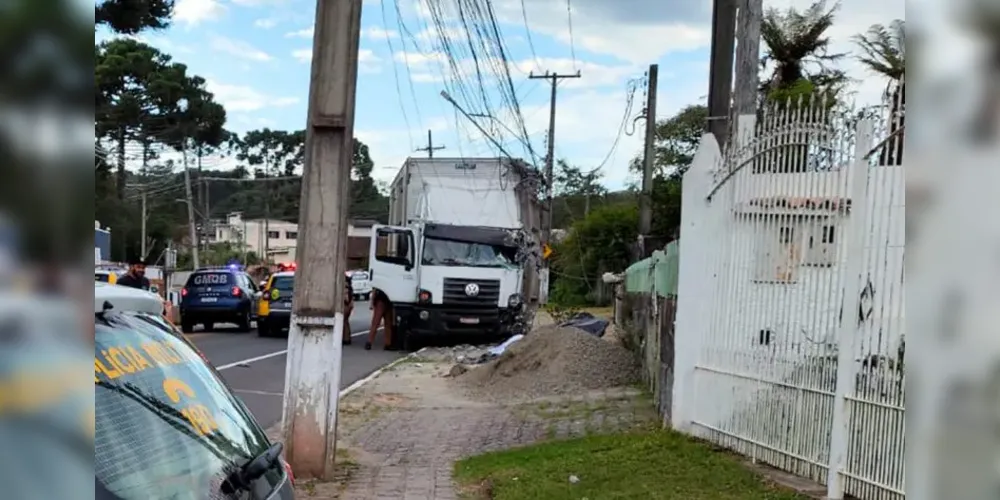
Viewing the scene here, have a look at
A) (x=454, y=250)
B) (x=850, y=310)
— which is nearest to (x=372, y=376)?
(x=454, y=250)

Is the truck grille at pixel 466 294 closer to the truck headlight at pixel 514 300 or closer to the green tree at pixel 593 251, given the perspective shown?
the truck headlight at pixel 514 300

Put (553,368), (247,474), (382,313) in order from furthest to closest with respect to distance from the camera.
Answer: (382,313), (553,368), (247,474)

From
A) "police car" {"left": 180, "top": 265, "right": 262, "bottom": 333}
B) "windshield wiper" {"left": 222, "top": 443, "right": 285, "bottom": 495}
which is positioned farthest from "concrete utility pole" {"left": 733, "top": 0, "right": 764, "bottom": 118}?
"police car" {"left": 180, "top": 265, "right": 262, "bottom": 333}

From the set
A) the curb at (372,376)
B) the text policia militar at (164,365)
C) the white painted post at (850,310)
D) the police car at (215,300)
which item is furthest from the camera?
the police car at (215,300)

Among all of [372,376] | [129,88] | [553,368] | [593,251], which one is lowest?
[372,376]

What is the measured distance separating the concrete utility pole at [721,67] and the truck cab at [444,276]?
8695mm

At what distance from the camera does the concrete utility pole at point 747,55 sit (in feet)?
36.0

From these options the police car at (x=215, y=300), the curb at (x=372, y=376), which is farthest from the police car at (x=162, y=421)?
the police car at (x=215, y=300)

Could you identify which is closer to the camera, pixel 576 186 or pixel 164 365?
pixel 164 365

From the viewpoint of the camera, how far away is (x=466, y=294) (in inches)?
746

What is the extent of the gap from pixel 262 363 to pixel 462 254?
514cm

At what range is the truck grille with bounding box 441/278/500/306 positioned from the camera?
18.8 metres

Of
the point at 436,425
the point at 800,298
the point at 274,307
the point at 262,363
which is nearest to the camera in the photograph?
the point at 800,298

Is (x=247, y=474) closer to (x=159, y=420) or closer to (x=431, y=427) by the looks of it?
(x=159, y=420)
